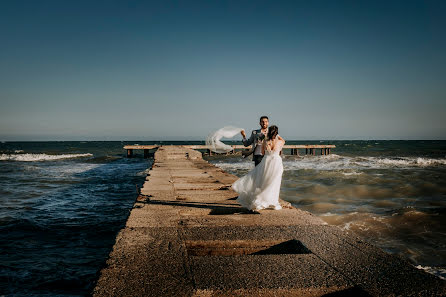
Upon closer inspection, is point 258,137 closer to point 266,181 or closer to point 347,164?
point 266,181

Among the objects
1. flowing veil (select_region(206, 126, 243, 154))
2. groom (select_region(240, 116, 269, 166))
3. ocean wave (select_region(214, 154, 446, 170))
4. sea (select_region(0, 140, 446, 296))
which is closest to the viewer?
sea (select_region(0, 140, 446, 296))

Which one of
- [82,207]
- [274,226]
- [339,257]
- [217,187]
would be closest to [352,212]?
[217,187]

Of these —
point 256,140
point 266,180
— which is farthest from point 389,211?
point 266,180

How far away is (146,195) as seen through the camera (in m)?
6.19

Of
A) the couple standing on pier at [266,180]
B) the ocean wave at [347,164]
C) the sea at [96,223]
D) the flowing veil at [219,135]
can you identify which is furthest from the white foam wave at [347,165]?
the couple standing on pier at [266,180]

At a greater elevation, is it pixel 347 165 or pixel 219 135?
pixel 219 135

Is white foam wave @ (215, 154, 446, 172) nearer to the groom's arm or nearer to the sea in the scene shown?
the sea

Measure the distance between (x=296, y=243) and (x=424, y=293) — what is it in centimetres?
134

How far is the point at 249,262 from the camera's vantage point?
2951 millimetres

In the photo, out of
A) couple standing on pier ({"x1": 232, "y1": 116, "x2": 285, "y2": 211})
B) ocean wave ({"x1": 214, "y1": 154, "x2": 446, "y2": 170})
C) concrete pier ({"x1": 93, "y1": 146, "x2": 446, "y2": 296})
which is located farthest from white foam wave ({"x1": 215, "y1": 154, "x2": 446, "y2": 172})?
concrete pier ({"x1": 93, "y1": 146, "x2": 446, "y2": 296})

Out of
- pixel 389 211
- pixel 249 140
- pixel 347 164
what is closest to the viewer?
pixel 249 140

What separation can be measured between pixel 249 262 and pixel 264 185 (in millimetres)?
2193

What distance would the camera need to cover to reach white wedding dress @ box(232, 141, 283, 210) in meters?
4.97

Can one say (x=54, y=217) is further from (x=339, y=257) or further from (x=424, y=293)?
(x=424, y=293)
